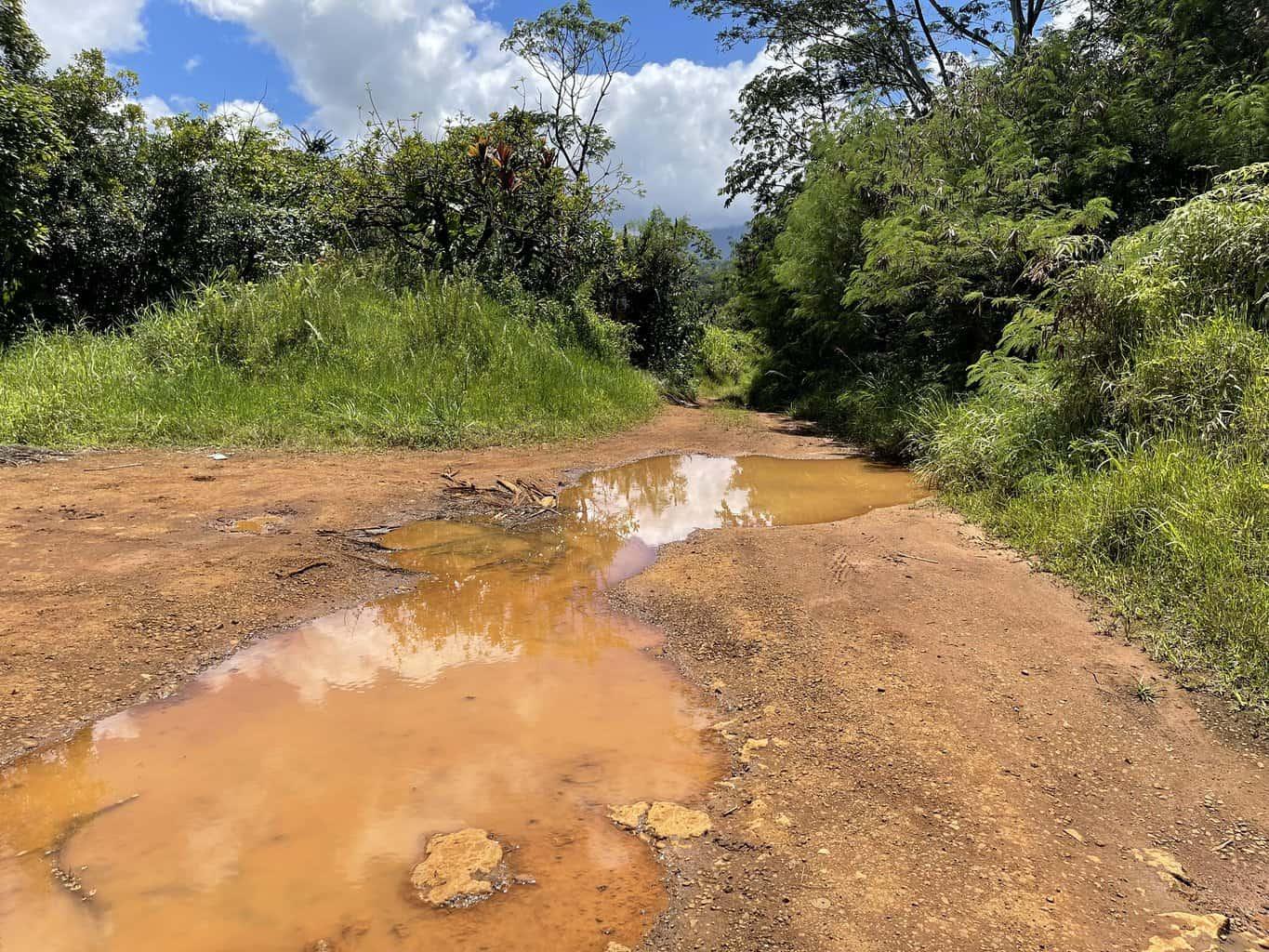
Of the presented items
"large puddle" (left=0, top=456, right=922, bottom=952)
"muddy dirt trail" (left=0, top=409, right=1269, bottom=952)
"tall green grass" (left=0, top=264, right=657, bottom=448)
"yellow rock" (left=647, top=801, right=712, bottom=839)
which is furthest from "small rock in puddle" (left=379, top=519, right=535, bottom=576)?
"tall green grass" (left=0, top=264, right=657, bottom=448)

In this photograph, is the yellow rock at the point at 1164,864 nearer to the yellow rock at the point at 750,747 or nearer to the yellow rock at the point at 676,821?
the yellow rock at the point at 750,747

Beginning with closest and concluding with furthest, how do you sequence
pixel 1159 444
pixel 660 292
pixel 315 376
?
pixel 1159 444 → pixel 315 376 → pixel 660 292

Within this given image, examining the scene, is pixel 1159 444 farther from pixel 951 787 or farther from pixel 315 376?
pixel 315 376

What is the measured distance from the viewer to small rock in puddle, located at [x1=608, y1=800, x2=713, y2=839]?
2.04 meters

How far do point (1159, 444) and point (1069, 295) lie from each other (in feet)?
5.19

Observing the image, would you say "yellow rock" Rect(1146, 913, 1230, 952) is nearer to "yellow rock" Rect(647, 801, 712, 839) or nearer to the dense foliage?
"yellow rock" Rect(647, 801, 712, 839)

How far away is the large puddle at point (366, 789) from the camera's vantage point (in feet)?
5.65

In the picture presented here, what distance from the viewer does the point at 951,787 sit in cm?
222

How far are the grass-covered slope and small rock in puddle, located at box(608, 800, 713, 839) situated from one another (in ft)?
7.33

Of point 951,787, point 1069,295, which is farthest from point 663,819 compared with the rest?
point 1069,295

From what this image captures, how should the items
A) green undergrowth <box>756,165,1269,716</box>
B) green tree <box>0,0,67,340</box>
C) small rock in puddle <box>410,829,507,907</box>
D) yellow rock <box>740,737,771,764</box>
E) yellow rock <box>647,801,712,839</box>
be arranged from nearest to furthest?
small rock in puddle <box>410,829,507,907</box>
yellow rock <box>647,801,712,839</box>
yellow rock <box>740,737,771,764</box>
green undergrowth <box>756,165,1269,716</box>
green tree <box>0,0,67,340</box>

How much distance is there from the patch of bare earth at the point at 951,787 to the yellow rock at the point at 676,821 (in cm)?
5

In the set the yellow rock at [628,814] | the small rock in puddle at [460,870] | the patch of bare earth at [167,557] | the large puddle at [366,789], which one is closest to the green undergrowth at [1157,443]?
the yellow rock at [628,814]

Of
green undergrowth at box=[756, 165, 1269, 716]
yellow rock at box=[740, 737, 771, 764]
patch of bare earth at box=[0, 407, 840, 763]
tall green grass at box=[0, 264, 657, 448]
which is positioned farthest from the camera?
tall green grass at box=[0, 264, 657, 448]
